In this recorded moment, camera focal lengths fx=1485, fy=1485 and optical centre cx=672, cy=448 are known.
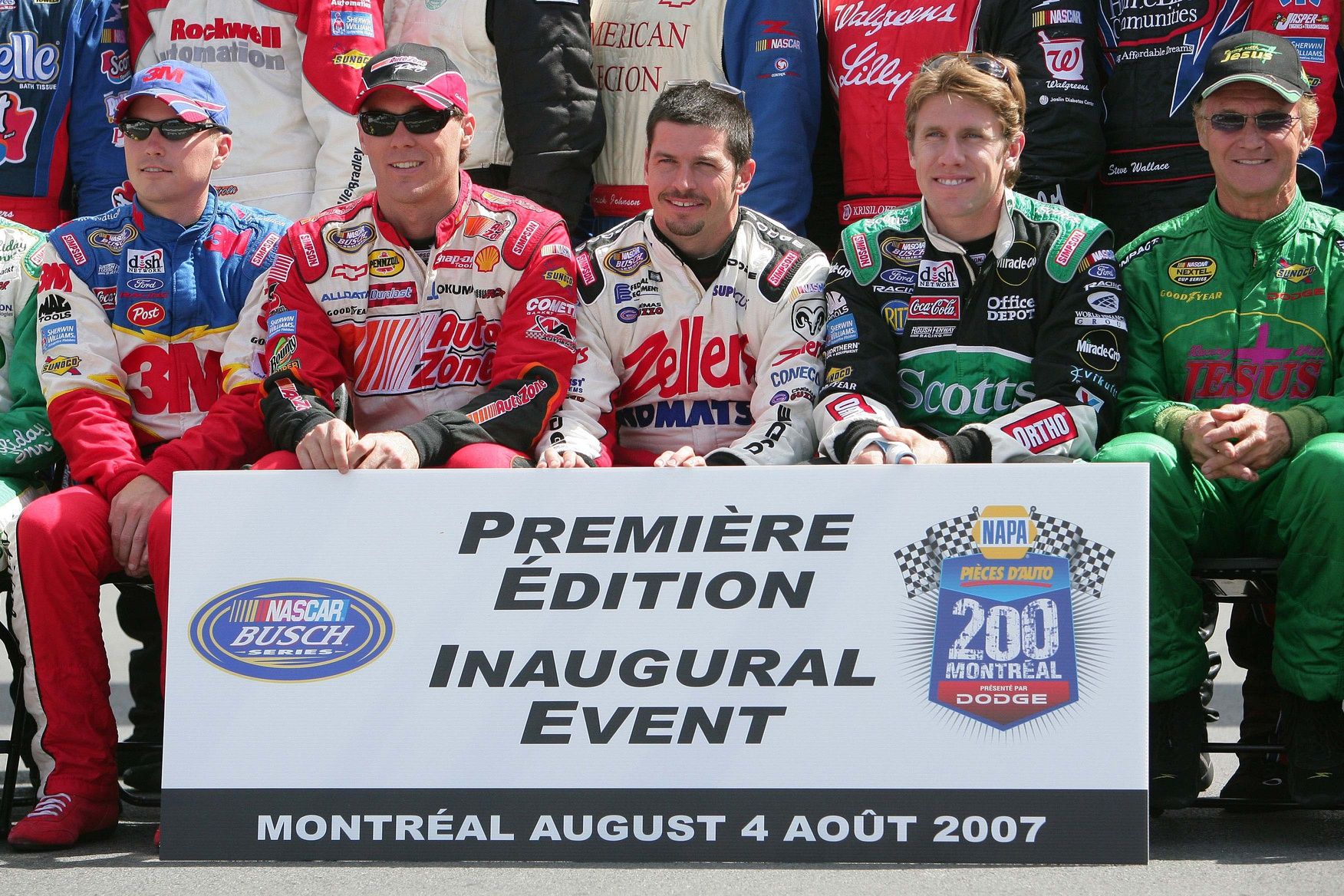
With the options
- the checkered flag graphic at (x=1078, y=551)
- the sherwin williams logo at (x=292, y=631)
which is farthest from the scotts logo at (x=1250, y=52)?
the sherwin williams logo at (x=292, y=631)

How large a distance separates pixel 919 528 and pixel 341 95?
2883 millimetres

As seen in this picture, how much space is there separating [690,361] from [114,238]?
174 cm

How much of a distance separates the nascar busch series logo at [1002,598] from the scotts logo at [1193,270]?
3.67ft

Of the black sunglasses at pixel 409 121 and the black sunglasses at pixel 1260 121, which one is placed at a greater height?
the black sunglasses at pixel 1260 121

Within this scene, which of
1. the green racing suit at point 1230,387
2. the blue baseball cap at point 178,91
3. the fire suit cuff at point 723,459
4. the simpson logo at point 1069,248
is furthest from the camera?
the blue baseball cap at point 178,91

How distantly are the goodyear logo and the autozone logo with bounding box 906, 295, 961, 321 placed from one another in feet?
→ 2.93

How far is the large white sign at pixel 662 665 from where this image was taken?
125 inches

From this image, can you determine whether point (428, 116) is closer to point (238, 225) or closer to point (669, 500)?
point (238, 225)

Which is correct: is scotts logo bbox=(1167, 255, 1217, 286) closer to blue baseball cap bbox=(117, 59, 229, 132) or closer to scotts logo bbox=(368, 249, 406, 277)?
scotts logo bbox=(368, 249, 406, 277)

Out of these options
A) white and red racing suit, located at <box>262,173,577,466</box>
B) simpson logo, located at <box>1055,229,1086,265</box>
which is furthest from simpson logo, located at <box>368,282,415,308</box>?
simpson logo, located at <box>1055,229,1086,265</box>

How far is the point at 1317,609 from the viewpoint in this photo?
11.4 feet

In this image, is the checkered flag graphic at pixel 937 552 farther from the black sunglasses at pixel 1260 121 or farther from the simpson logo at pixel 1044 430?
the black sunglasses at pixel 1260 121

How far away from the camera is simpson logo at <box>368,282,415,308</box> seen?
163 inches

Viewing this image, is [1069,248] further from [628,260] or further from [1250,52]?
[628,260]
